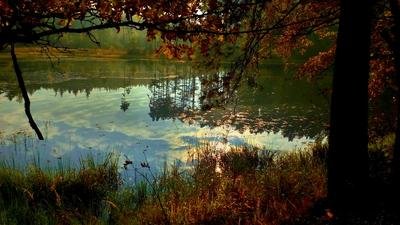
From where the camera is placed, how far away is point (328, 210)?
5.28 meters

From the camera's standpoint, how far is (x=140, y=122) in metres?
21.4

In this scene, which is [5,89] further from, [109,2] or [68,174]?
[109,2]

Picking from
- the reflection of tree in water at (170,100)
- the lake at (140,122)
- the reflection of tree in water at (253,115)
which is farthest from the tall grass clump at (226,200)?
the reflection of tree in water at (170,100)

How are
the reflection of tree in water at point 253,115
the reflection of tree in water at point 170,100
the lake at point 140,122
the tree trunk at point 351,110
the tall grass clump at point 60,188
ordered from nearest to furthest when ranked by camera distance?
the tree trunk at point 351,110, the tall grass clump at point 60,188, the lake at point 140,122, the reflection of tree in water at point 253,115, the reflection of tree in water at point 170,100

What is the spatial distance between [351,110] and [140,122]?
1695 cm

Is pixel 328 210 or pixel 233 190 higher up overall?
pixel 328 210

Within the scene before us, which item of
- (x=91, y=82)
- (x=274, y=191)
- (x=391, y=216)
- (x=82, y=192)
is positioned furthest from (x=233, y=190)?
(x=91, y=82)

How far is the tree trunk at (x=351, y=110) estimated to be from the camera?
517 cm

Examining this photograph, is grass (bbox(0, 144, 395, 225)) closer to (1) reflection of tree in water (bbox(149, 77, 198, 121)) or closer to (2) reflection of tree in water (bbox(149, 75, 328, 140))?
(2) reflection of tree in water (bbox(149, 75, 328, 140))

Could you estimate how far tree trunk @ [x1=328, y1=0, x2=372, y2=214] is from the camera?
5.17 meters

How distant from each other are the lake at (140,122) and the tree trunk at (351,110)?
297cm

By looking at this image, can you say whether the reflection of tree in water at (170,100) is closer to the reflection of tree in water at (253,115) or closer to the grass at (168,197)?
the reflection of tree in water at (253,115)

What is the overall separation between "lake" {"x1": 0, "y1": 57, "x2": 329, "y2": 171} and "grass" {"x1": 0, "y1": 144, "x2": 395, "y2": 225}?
137 cm

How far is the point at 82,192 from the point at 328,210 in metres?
6.76
